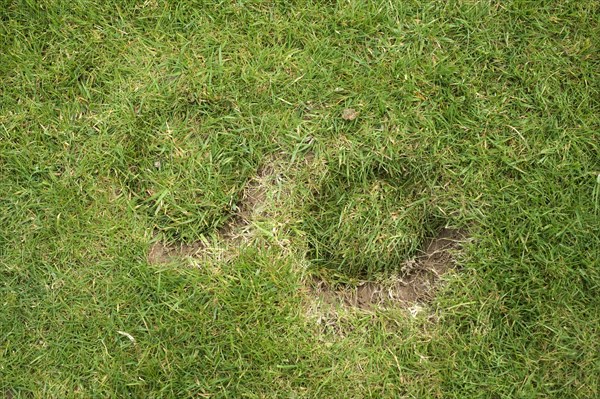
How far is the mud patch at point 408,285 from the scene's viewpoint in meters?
2.83

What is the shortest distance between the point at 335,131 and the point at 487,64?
2.47 ft

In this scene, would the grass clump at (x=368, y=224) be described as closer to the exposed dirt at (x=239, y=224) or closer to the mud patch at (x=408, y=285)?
the mud patch at (x=408, y=285)

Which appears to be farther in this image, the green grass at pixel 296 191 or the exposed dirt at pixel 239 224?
the exposed dirt at pixel 239 224

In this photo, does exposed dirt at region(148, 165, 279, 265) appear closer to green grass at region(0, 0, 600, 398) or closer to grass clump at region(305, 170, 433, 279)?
green grass at region(0, 0, 600, 398)

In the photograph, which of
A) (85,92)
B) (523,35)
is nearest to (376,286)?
(523,35)

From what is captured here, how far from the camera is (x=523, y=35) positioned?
116 inches

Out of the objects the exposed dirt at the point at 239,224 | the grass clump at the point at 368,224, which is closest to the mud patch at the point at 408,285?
the grass clump at the point at 368,224

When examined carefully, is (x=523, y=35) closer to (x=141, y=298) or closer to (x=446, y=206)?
(x=446, y=206)

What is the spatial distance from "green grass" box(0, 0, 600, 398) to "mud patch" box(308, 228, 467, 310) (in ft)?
0.17

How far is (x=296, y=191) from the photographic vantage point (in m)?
2.89

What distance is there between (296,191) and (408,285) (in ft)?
2.10

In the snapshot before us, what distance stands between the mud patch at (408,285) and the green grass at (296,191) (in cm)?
5

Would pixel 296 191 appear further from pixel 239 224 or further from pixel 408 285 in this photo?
pixel 408 285

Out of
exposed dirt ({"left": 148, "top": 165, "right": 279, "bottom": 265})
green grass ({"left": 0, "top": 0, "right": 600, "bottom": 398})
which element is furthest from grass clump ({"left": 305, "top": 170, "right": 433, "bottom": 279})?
exposed dirt ({"left": 148, "top": 165, "right": 279, "bottom": 265})
